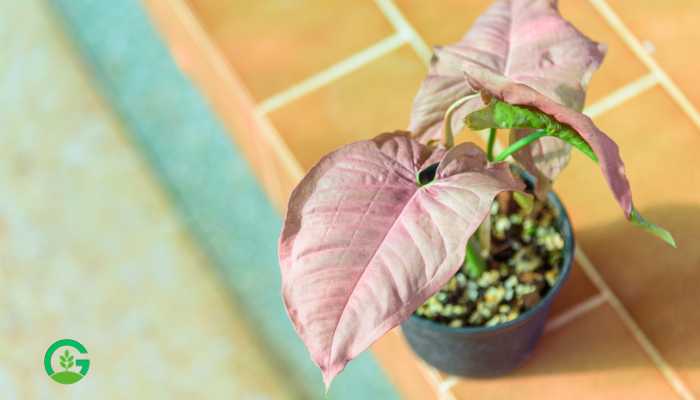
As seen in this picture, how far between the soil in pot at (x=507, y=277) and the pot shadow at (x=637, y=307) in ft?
0.61

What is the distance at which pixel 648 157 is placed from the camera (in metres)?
1.62

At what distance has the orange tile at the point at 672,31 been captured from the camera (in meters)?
1.68

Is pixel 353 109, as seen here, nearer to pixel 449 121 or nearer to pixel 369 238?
pixel 449 121

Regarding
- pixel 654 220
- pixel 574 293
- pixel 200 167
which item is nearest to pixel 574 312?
pixel 574 293

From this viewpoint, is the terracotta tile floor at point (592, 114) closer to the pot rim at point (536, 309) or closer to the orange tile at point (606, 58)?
the orange tile at point (606, 58)

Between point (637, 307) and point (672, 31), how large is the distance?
51cm

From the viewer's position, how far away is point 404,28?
71.2 inches

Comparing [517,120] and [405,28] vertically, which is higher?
[405,28]

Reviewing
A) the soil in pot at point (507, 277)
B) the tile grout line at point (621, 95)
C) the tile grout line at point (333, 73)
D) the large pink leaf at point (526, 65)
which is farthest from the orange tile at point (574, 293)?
the tile grout line at point (333, 73)

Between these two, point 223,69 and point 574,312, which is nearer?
point 574,312

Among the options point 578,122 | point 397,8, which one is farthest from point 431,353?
point 397,8

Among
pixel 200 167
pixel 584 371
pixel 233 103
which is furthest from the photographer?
pixel 200 167

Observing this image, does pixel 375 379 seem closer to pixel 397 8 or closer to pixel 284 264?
pixel 397 8

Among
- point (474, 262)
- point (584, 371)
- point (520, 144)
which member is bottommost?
point (584, 371)
